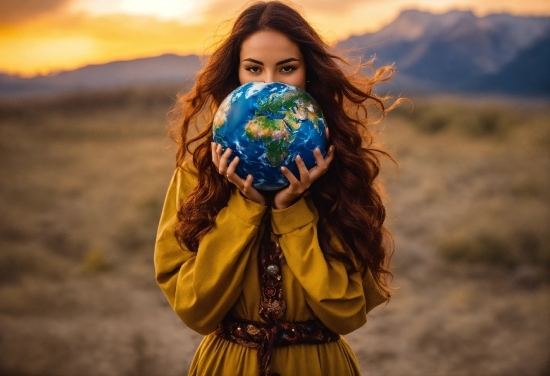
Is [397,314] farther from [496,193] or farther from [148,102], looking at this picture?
[148,102]

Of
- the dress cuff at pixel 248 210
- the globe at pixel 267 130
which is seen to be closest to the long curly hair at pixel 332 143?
the dress cuff at pixel 248 210

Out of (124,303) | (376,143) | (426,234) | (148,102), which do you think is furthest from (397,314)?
(148,102)

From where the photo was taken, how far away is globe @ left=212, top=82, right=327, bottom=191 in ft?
7.15

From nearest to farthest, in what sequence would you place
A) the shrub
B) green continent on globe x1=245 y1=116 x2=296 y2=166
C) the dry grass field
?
green continent on globe x1=245 y1=116 x2=296 y2=166, the dry grass field, the shrub

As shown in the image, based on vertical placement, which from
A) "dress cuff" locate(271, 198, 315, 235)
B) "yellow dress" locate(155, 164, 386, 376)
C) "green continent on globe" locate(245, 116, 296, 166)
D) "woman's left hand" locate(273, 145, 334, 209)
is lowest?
"yellow dress" locate(155, 164, 386, 376)

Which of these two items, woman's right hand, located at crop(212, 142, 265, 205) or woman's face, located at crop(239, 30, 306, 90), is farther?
woman's face, located at crop(239, 30, 306, 90)

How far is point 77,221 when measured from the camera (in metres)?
11.1

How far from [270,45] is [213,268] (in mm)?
1028

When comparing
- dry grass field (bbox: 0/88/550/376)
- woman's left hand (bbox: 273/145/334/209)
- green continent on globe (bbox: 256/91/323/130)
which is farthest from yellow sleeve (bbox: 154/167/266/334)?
dry grass field (bbox: 0/88/550/376)

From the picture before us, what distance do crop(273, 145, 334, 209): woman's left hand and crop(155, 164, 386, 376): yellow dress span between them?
66mm

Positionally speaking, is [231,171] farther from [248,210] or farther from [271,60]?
[271,60]

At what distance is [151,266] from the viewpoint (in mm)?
9211

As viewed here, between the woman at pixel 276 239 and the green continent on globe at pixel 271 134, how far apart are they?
10 centimetres

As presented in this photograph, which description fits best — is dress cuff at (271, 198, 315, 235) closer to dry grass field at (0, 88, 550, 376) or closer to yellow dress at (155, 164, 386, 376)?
yellow dress at (155, 164, 386, 376)
